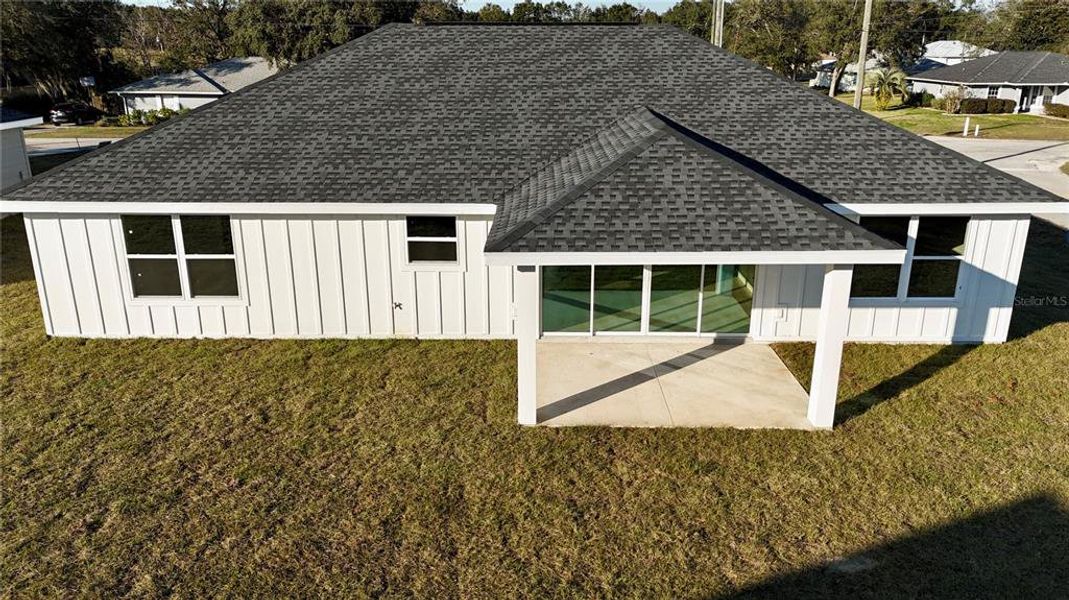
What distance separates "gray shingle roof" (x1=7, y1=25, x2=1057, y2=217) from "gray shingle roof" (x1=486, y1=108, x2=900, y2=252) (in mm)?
2315

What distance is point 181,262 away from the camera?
40.5 ft

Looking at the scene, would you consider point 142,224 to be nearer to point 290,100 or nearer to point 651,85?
point 290,100

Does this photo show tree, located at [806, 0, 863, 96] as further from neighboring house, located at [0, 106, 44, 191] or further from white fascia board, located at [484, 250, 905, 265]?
white fascia board, located at [484, 250, 905, 265]

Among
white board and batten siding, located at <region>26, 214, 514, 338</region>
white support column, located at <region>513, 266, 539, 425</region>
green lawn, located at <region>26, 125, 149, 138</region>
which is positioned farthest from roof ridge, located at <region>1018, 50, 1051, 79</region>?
green lawn, located at <region>26, 125, 149, 138</region>

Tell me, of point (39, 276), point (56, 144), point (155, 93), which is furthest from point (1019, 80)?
point (155, 93)

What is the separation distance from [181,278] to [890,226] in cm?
1280

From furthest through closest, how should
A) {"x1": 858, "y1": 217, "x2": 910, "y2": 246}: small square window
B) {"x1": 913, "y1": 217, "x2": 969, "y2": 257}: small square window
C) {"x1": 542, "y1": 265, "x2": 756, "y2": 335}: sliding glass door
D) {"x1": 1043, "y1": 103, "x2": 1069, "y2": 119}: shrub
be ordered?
{"x1": 1043, "y1": 103, "x2": 1069, "y2": 119}: shrub
{"x1": 542, "y1": 265, "x2": 756, "y2": 335}: sliding glass door
{"x1": 913, "y1": 217, "x2": 969, "y2": 257}: small square window
{"x1": 858, "y1": 217, "x2": 910, "y2": 246}: small square window

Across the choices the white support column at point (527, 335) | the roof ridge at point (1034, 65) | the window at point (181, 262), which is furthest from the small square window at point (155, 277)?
the roof ridge at point (1034, 65)

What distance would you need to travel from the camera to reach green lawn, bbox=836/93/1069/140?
135 ft

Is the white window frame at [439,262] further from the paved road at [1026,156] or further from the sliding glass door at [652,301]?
the paved road at [1026,156]

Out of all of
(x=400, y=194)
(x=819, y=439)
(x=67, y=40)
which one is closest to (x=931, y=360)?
(x=819, y=439)

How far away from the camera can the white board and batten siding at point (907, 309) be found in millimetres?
12172

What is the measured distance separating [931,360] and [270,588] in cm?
1097

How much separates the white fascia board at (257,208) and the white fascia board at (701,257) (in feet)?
10.4
